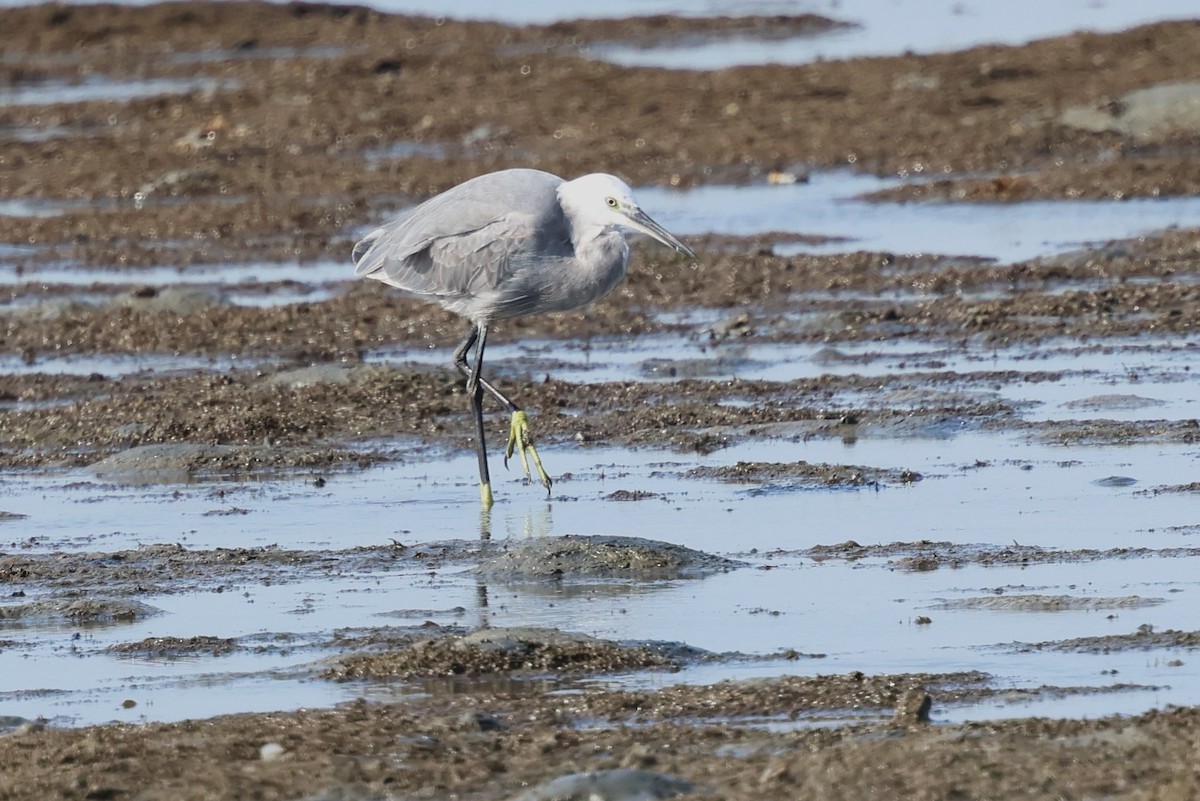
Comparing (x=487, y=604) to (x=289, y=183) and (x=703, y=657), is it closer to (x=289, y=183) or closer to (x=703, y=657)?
(x=703, y=657)

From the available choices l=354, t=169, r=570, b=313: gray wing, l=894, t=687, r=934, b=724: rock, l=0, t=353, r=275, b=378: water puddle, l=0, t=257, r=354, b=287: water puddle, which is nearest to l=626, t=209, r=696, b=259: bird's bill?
l=354, t=169, r=570, b=313: gray wing

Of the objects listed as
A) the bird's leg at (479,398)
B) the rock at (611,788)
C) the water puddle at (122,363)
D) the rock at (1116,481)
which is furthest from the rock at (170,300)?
the rock at (611,788)

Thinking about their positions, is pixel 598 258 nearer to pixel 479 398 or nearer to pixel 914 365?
pixel 479 398

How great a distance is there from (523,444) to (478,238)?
99 centimetres

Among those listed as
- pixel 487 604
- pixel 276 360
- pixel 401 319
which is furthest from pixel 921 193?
pixel 487 604

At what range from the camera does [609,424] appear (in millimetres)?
11812

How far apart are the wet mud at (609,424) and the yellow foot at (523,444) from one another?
21 cm

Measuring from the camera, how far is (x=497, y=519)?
9789 mm

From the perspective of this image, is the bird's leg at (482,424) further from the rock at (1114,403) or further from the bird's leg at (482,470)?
the rock at (1114,403)

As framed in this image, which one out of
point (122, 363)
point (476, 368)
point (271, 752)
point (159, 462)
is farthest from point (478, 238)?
point (122, 363)

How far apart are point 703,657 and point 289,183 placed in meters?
18.3

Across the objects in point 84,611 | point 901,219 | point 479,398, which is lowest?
point 84,611

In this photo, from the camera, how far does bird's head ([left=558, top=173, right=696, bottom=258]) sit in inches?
392

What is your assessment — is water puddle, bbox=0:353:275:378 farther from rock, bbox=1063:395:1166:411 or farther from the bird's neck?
rock, bbox=1063:395:1166:411
